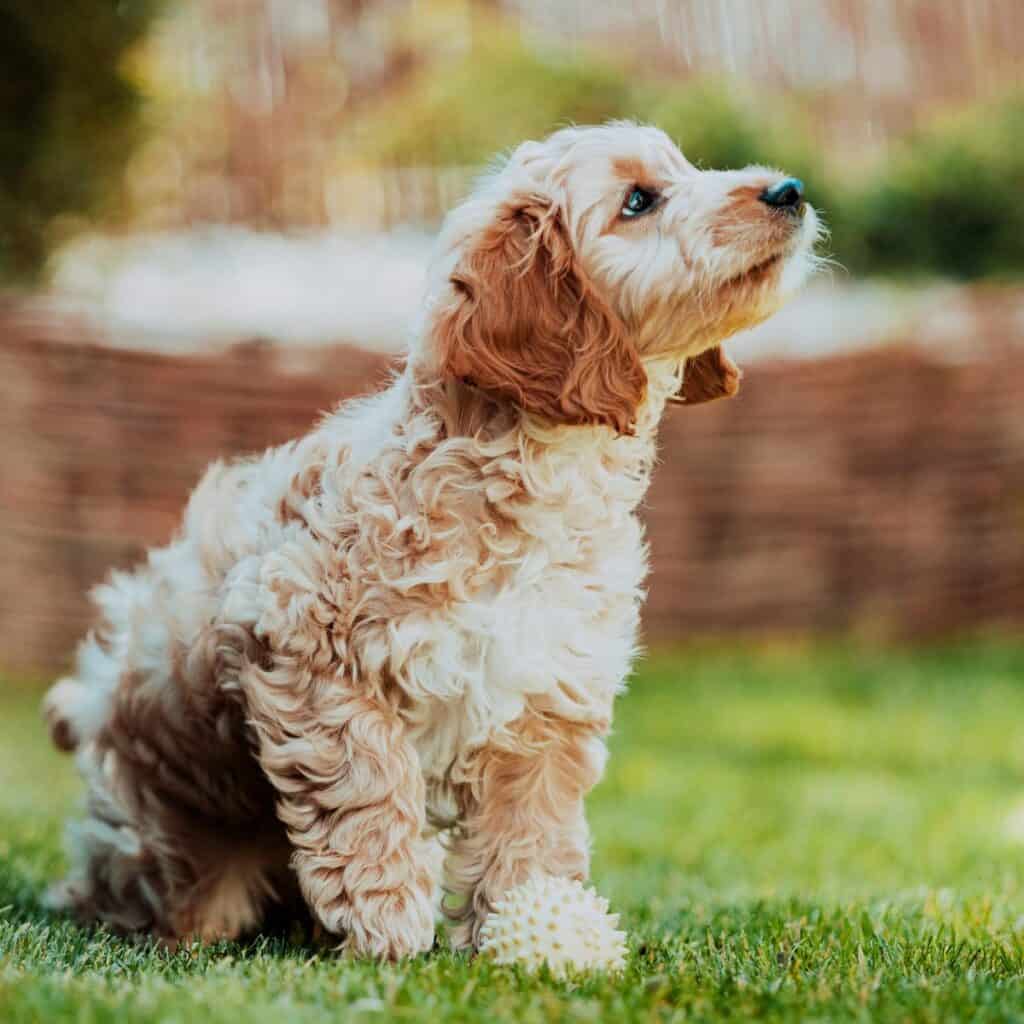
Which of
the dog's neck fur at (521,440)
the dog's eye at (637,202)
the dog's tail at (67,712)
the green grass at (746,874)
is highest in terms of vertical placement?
the dog's eye at (637,202)

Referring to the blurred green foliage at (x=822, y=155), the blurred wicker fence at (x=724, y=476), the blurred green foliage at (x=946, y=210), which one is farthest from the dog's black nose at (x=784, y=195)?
the blurred green foliage at (x=946, y=210)

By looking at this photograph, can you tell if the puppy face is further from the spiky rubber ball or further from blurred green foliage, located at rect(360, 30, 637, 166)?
blurred green foliage, located at rect(360, 30, 637, 166)

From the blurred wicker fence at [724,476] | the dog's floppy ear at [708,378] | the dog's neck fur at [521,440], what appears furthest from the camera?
the blurred wicker fence at [724,476]

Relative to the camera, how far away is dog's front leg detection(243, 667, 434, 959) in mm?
3424

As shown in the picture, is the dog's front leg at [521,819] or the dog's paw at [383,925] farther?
the dog's front leg at [521,819]

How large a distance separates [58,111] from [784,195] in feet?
26.7

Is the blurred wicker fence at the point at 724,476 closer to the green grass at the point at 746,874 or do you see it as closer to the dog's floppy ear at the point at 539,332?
the green grass at the point at 746,874

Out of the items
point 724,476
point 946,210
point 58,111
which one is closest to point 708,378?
point 724,476

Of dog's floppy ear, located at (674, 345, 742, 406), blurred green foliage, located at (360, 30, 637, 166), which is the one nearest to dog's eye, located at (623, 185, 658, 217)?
dog's floppy ear, located at (674, 345, 742, 406)

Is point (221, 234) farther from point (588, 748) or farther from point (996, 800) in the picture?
point (588, 748)

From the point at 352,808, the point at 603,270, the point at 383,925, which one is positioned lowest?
the point at 383,925

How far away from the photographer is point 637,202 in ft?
12.2

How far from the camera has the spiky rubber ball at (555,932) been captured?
3.32 m

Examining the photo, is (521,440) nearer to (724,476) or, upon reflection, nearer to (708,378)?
(708,378)
